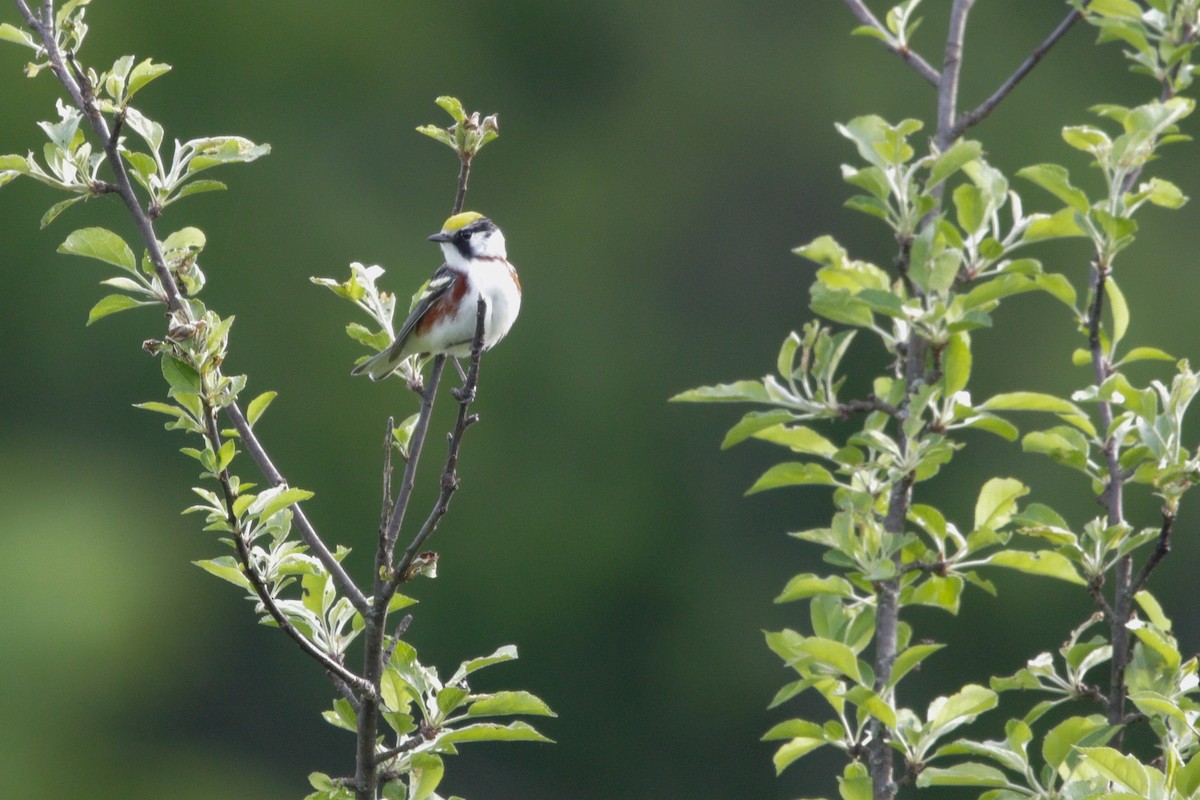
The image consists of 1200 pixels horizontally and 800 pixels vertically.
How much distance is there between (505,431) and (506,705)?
9.10 meters

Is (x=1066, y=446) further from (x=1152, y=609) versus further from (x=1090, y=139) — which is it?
(x=1090, y=139)

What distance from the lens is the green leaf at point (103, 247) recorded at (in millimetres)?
2076

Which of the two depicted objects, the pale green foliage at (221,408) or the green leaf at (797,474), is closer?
the pale green foliage at (221,408)

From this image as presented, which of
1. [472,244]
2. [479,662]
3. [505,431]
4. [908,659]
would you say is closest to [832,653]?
[908,659]

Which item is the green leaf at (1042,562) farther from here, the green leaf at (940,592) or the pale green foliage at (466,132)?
the pale green foliage at (466,132)

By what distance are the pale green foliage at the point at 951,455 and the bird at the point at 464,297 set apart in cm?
100

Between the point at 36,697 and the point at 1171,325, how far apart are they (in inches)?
309

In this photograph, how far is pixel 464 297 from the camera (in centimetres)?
354

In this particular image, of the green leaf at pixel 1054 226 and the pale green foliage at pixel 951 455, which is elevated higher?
the green leaf at pixel 1054 226

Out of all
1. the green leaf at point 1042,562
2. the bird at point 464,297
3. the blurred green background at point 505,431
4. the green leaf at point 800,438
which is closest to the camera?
the green leaf at point 1042,562

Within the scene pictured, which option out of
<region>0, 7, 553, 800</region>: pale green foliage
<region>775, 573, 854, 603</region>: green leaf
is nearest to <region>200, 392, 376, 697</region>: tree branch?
<region>0, 7, 553, 800</region>: pale green foliage

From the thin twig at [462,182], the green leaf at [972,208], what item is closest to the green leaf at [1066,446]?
the green leaf at [972,208]

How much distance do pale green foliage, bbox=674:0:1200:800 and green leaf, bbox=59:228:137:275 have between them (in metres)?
0.79

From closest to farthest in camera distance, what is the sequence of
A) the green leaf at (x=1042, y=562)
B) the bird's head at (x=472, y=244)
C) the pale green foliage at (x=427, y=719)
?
the pale green foliage at (x=427, y=719)
the green leaf at (x=1042, y=562)
the bird's head at (x=472, y=244)
